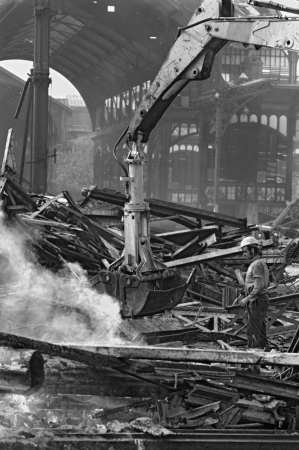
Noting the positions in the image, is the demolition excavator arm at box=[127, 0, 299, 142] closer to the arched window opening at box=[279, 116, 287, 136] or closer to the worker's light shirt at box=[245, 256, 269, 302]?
the worker's light shirt at box=[245, 256, 269, 302]

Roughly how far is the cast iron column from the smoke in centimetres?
1067

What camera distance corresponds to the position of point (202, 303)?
39.1ft

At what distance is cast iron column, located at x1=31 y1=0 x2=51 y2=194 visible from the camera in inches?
859

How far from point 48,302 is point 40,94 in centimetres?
1344

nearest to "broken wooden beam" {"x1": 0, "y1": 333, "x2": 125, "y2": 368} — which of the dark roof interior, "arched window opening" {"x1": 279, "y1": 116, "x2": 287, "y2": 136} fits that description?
the dark roof interior

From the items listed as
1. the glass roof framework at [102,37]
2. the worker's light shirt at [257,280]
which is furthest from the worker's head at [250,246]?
the glass roof framework at [102,37]

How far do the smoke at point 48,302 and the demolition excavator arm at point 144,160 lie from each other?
1.21ft

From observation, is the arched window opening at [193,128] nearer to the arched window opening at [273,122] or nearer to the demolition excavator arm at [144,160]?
the arched window opening at [273,122]

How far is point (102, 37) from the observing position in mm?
36250


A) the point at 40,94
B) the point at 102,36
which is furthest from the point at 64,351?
the point at 102,36

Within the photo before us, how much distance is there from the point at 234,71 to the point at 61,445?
104 ft

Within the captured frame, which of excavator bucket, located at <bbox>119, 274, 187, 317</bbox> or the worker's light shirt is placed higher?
the worker's light shirt

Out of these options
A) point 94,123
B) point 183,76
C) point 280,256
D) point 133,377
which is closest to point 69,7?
point 94,123

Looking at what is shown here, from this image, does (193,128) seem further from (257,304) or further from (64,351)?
(64,351)
